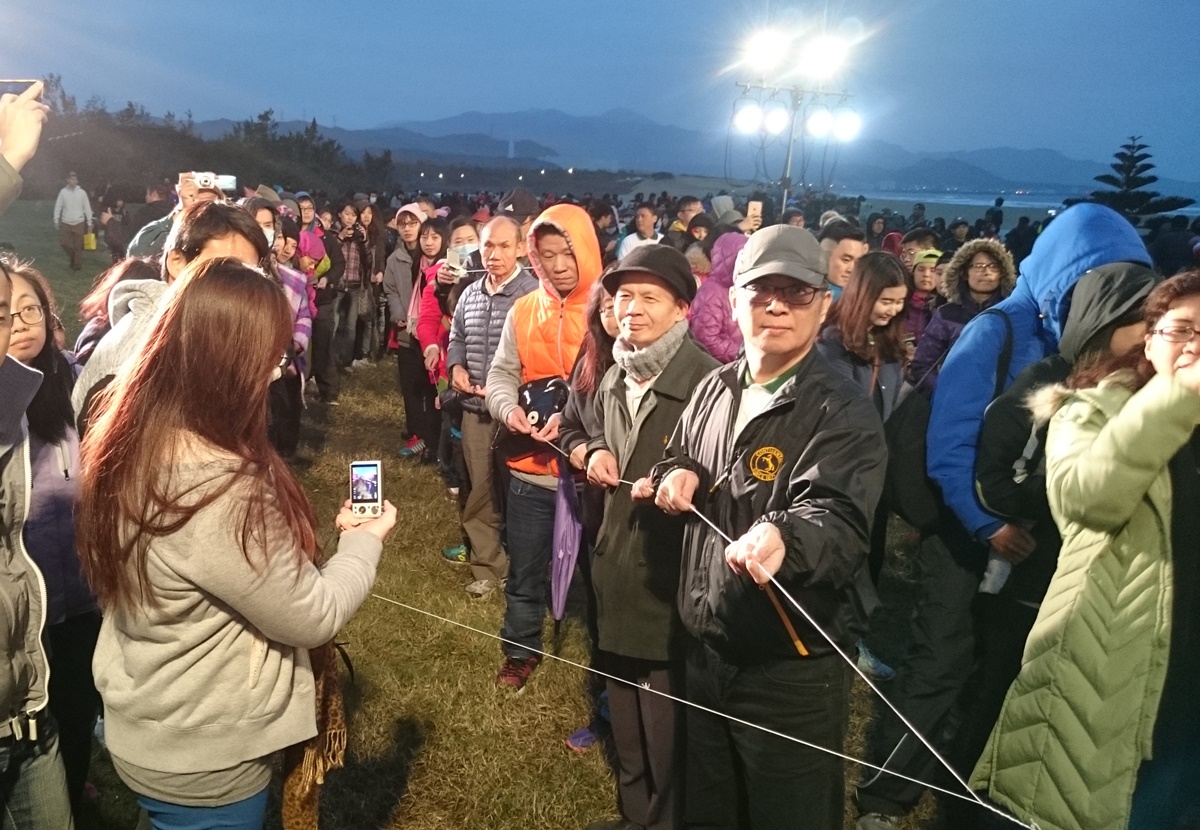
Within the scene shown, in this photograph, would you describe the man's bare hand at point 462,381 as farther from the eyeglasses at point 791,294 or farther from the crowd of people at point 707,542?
the eyeglasses at point 791,294

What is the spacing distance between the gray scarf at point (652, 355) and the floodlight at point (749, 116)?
46.6 feet

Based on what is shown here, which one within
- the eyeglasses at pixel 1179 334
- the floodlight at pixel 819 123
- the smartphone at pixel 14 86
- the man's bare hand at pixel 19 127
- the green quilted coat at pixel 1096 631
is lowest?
the green quilted coat at pixel 1096 631

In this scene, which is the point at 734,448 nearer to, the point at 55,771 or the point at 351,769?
the point at 55,771

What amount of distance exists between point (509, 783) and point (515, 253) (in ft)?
9.58

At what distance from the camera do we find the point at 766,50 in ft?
49.8

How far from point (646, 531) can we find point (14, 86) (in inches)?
102

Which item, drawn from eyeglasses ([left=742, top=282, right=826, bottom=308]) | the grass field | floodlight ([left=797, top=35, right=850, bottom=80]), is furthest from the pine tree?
eyeglasses ([left=742, top=282, right=826, bottom=308])

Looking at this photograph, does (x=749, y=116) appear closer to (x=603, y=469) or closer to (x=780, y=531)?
(x=603, y=469)

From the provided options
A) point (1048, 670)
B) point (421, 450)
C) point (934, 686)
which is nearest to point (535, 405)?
point (934, 686)

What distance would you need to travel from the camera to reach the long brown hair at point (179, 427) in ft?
5.37

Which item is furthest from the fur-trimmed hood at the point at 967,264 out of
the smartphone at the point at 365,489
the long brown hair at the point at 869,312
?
the smartphone at the point at 365,489

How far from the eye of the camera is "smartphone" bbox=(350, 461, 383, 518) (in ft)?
6.92

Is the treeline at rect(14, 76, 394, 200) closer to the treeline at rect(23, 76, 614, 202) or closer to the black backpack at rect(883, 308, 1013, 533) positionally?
the treeline at rect(23, 76, 614, 202)

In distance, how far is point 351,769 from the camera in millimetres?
3396
